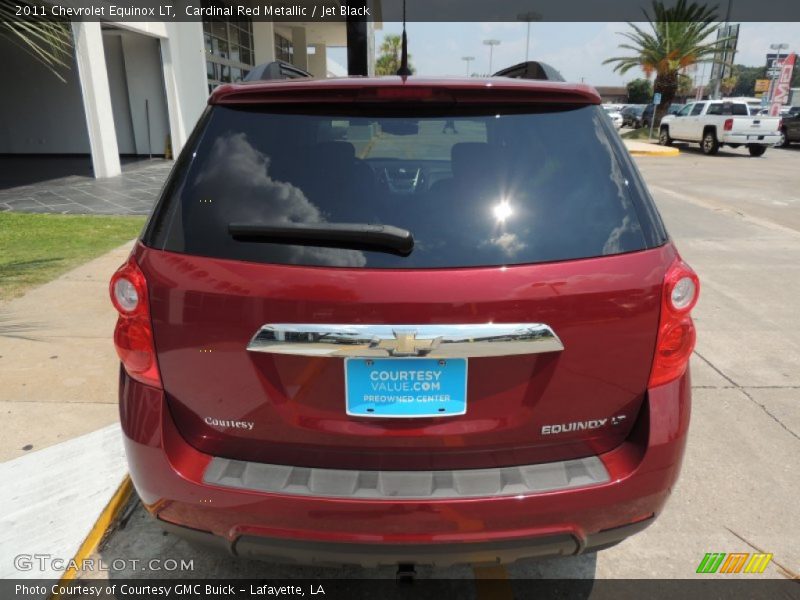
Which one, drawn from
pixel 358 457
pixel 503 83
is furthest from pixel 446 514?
pixel 503 83

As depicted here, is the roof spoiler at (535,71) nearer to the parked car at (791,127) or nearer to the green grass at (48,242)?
the green grass at (48,242)

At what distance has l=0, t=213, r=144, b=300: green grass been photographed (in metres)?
5.98

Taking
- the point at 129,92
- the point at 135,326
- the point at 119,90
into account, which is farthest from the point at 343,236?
the point at 119,90

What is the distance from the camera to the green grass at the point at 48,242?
A: 236 inches

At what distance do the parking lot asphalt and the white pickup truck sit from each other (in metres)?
17.0

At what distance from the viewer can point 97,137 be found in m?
12.9

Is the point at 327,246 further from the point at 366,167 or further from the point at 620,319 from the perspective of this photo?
the point at 620,319

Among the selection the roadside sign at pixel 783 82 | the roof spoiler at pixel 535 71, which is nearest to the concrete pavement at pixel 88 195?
the roof spoiler at pixel 535 71

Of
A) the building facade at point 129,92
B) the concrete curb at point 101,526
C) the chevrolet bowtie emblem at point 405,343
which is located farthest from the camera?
the building facade at point 129,92

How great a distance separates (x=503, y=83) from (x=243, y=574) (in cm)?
212

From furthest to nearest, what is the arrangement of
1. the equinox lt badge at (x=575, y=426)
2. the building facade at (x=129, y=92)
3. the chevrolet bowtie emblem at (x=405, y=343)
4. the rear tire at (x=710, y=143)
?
the rear tire at (x=710, y=143)
the building facade at (x=129, y=92)
the equinox lt badge at (x=575, y=426)
the chevrolet bowtie emblem at (x=405, y=343)

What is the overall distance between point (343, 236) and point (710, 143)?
2627 centimetres

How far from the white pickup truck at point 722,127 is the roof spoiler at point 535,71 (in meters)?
22.5
